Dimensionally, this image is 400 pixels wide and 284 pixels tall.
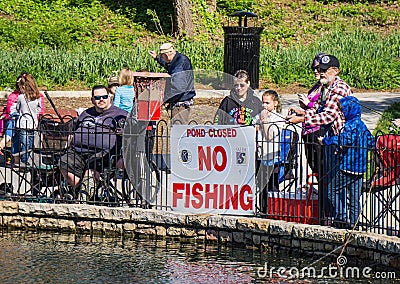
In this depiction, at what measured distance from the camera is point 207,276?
8836 millimetres

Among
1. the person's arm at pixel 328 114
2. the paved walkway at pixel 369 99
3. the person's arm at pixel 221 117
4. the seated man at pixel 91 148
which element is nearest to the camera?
the person's arm at pixel 328 114

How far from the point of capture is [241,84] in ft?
35.6

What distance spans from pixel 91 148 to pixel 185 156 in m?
1.24

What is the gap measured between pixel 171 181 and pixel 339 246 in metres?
2.23

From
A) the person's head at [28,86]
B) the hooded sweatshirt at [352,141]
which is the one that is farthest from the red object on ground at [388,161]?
the person's head at [28,86]

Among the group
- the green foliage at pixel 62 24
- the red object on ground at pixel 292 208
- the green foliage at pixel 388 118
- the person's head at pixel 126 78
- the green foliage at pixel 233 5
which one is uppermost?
the green foliage at pixel 233 5

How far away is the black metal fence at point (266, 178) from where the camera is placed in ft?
31.1

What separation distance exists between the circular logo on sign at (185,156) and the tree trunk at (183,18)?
1608 centimetres

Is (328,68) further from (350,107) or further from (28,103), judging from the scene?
(28,103)

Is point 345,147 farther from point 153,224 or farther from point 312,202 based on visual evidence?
point 153,224

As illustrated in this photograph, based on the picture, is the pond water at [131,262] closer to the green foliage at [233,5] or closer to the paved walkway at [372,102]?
the paved walkway at [372,102]

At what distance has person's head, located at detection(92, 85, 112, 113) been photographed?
11219mm

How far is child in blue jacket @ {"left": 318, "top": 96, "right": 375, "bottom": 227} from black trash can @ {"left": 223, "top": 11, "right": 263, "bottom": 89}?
1032cm

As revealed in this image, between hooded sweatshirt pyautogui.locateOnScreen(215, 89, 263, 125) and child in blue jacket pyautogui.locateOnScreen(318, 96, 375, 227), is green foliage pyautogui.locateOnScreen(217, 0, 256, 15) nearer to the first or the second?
hooded sweatshirt pyautogui.locateOnScreen(215, 89, 263, 125)
